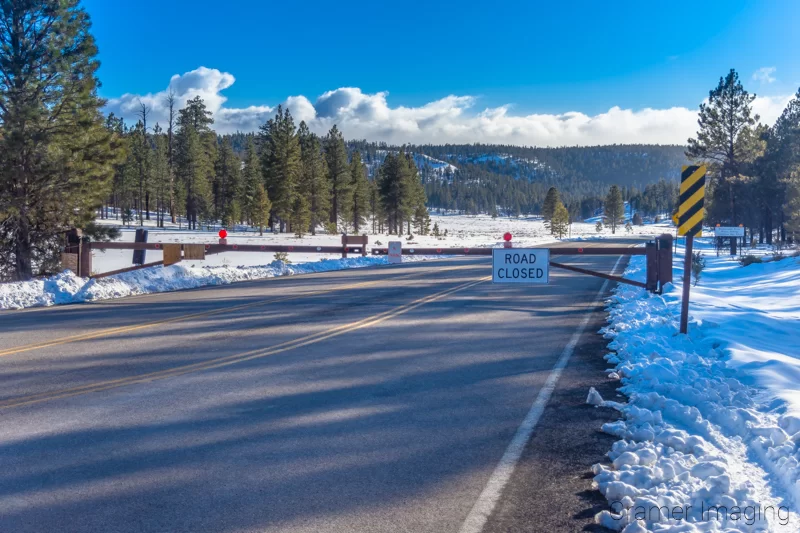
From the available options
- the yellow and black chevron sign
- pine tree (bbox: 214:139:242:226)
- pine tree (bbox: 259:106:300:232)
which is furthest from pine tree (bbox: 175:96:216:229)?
the yellow and black chevron sign

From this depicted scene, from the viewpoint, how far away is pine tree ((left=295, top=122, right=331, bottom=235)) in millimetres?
61031

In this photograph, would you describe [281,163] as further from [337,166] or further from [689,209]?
[689,209]

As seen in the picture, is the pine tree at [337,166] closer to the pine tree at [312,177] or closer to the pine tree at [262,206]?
the pine tree at [312,177]

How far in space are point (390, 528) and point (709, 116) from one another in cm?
4392

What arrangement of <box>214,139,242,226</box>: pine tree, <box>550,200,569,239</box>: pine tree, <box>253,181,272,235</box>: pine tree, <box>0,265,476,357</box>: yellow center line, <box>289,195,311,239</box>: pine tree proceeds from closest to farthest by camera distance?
1. <box>0,265,476,357</box>: yellow center line
2. <box>253,181,272,235</box>: pine tree
3. <box>289,195,311,239</box>: pine tree
4. <box>214,139,242,226</box>: pine tree
5. <box>550,200,569,239</box>: pine tree

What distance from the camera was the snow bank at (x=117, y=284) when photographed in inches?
497

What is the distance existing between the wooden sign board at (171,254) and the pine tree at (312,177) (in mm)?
43098

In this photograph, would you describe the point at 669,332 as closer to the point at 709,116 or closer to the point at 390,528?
the point at 390,528

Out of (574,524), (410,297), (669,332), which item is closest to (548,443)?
(574,524)

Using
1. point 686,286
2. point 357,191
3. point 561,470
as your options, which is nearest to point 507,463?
point 561,470

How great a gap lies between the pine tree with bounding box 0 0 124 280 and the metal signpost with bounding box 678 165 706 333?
16013 mm

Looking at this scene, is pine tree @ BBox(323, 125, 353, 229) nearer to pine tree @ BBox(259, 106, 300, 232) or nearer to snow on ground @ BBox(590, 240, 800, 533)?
pine tree @ BBox(259, 106, 300, 232)

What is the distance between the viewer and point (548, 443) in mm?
4922

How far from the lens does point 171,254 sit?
16969 millimetres
